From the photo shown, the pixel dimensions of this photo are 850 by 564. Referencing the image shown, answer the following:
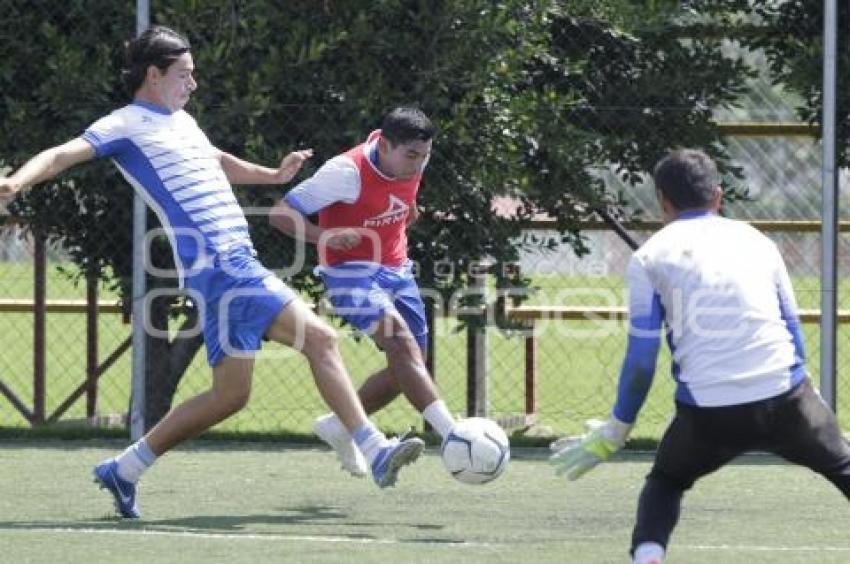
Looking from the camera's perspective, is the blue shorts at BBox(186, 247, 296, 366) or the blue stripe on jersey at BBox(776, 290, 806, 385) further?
the blue shorts at BBox(186, 247, 296, 366)

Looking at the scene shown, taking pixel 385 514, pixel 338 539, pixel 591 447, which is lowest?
pixel 385 514

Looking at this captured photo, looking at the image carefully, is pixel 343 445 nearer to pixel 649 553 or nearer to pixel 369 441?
pixel 369 441

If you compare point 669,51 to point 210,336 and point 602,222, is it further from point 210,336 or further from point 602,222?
point 210,336

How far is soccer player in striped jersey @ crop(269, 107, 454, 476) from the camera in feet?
29.4

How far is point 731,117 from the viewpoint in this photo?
12.9 m

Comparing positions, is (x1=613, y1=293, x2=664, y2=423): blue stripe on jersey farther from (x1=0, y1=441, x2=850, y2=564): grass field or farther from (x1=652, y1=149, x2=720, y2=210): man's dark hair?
(x1=0, y1=441, x2=850, y2=564): grass field

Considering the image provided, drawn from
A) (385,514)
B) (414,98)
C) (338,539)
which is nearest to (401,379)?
(385,514)

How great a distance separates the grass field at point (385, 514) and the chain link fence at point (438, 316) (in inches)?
64.7

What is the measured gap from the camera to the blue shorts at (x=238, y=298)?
27.1ft

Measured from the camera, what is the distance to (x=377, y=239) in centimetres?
925

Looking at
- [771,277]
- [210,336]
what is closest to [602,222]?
[210,336]

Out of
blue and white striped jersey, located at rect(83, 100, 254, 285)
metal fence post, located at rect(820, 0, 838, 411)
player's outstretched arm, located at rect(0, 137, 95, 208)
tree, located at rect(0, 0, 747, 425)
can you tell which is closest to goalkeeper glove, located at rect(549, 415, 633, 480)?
blue and white striped jersey, located at rect(83, 100, 254, 285)

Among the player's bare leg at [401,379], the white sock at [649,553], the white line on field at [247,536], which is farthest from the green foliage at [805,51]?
the white sock at [649,553]

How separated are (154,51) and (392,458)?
183 cm
